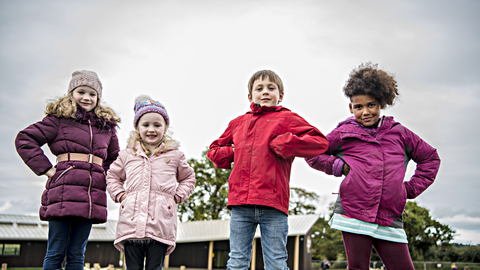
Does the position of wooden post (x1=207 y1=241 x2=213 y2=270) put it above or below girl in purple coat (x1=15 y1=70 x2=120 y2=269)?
below

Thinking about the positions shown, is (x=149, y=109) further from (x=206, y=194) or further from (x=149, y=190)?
(x=206, y=194)

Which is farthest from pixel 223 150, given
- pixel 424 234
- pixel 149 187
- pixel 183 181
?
pixel 424 234

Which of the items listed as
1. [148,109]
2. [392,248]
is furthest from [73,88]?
[392,248]

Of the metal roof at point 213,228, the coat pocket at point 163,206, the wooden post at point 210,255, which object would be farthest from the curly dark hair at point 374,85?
the wooden post at point 210,255

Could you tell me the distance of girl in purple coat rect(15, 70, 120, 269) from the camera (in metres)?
3.41

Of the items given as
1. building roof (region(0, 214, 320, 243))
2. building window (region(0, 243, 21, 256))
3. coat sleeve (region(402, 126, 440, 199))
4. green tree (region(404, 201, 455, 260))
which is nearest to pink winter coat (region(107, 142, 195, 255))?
coat sleeve (region(402, 126, 440, 199))

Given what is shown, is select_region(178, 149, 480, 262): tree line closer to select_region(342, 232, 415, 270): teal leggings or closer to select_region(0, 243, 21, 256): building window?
select_region(0, 243, 21, 256): building window

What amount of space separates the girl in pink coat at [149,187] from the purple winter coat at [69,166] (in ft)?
0.65

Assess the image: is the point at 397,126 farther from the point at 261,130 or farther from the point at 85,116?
the point at 85,116

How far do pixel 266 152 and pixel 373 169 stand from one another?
36.4 inches

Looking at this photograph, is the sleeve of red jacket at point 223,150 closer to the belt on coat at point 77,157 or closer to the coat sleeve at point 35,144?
the belt on coat at point 77,157

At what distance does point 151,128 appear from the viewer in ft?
12.1

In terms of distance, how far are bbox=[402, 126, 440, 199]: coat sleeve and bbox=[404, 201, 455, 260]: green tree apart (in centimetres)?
3698

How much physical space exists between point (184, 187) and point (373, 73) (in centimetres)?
208
